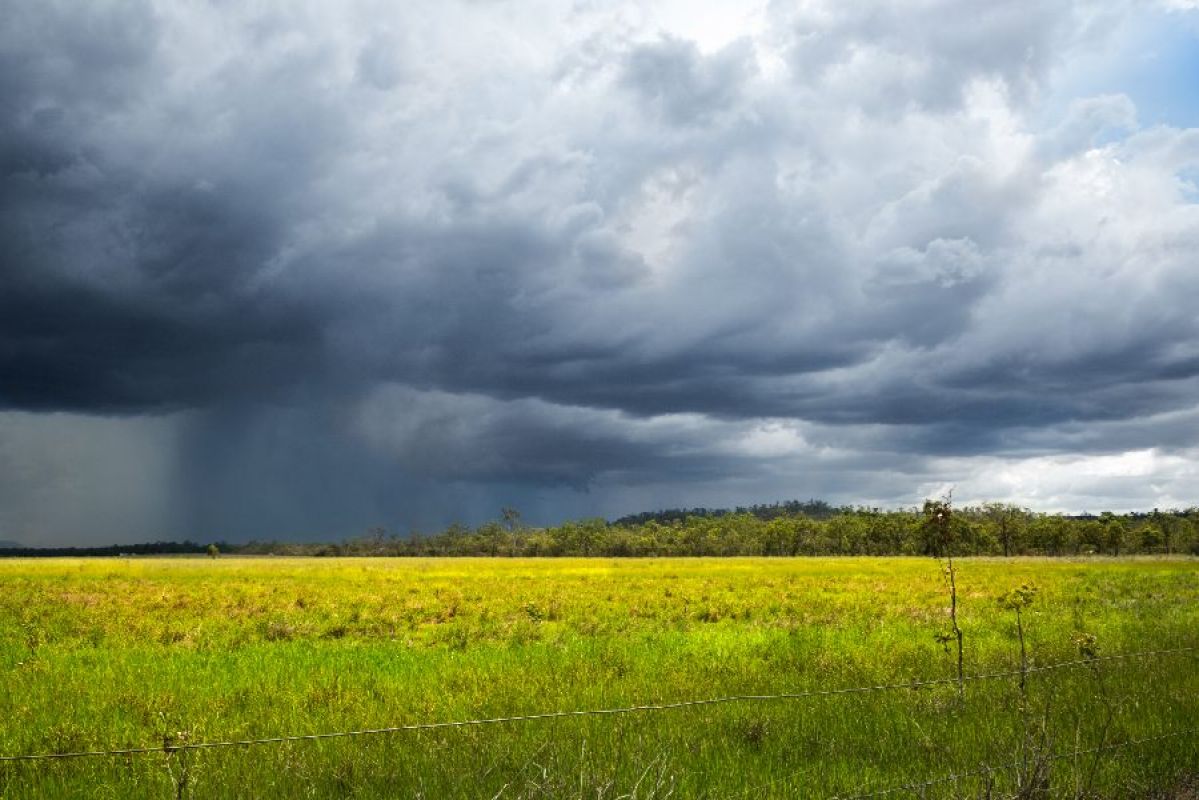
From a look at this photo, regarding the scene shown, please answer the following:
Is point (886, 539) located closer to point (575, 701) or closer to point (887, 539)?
point (887, 539)

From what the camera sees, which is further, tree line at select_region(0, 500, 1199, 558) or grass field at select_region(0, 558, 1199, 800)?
tree line at select_region(0, 500, 1199, 558)

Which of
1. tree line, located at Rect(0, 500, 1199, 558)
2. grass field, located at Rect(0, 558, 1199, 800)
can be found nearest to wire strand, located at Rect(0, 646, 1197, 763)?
grass field, located at Rect(0, 558, 1199, 800)

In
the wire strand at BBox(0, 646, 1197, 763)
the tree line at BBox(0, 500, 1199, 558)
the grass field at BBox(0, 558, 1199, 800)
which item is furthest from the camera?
the tree line at BBox(0, 500, 1199, 558)

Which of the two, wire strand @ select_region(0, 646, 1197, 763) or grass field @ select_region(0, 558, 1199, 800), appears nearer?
wire strand @ select_region(0, 646, 1197, 763)

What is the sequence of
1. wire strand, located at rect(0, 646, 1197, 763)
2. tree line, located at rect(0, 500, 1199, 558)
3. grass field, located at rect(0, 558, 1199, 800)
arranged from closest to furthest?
wire strand, located at rect(0, 646, 1197, 763) < grass field, located at rect(0, 558, 1199, 800) < tree line, located at rect(0, 500, 1199, 558)

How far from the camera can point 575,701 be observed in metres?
11.9

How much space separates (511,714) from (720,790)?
4.45 m

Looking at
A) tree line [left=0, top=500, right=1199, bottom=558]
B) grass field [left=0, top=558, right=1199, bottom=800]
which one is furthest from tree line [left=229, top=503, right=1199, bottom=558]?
grass field [left=0, top=558, right=1199, bottom=800]

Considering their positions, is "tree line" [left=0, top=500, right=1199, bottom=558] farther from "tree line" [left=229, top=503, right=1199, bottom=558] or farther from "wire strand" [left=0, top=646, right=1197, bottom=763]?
"wire strand" [left=0, top=646, right=1197, bottom=763]

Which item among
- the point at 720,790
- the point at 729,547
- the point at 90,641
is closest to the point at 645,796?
the point at 720,790

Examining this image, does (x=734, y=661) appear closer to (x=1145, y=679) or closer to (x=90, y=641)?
(x=1145, y=679)

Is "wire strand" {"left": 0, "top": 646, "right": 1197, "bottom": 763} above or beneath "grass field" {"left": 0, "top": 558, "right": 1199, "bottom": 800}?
above

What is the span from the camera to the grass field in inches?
299

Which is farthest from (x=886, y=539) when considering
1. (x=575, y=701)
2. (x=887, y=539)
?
(x=575, y=701)
